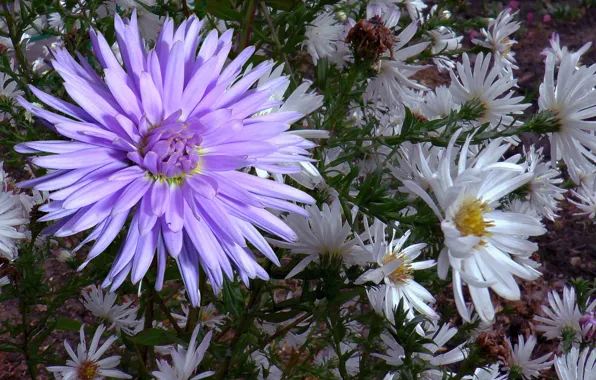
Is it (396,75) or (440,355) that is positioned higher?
(396,75)

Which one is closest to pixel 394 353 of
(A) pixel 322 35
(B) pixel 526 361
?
(B) pixel 526 361

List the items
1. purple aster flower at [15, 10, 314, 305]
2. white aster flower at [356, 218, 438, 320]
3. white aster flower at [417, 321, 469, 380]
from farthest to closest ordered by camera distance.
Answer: white aster flower at [417, 321, 469, 380] < white aster flower at [356, 218, 438, 320] < purple aster flower at [15, 10, 314, 305]

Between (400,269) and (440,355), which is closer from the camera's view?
(400,269)

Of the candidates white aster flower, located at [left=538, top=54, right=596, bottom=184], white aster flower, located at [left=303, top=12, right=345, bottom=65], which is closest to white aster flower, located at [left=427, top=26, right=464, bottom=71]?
white aster flower, located at [left=303, top=12, right=345, bottom=65]

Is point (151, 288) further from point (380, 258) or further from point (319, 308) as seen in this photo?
point (380, 258)

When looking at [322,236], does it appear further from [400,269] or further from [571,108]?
[571,108]

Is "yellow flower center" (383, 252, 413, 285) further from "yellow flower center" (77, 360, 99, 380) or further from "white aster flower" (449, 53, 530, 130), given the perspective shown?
"yellow flower center" (77, 360, 99, 380)

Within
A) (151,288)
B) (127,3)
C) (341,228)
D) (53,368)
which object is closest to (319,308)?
(341,228)
